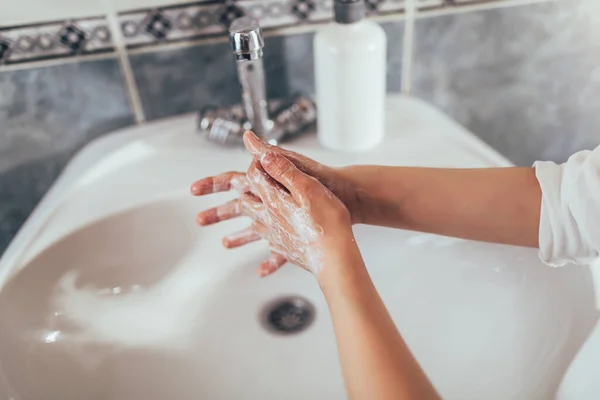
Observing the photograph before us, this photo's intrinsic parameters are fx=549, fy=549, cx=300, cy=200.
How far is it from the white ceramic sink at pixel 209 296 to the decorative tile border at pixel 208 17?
10cm

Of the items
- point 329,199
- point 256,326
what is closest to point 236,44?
point 329,199

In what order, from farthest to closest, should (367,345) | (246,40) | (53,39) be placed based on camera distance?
(53,39), (246,40), (367,345)

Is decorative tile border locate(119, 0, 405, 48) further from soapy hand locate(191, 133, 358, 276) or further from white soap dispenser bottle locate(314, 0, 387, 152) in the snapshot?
soapy hand locate(191, 133, 358, 276)

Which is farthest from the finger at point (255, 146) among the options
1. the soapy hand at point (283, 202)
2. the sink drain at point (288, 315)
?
the sink drain at point (288, 315)

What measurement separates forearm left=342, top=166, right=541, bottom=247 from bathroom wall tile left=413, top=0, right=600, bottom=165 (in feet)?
0.70

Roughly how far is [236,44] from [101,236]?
8.8 inches

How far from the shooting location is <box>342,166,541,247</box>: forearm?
44 centimetres

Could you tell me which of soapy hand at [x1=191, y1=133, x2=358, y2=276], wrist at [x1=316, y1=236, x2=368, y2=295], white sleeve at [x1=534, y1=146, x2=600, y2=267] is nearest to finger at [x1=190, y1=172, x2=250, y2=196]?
soapy hand at [x1=191, y1=133, x2=358, y2=276]

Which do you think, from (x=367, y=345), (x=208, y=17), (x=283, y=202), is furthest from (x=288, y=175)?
(x=208, y=17)

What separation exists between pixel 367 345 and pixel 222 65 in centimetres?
37

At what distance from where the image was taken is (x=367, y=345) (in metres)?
0.33

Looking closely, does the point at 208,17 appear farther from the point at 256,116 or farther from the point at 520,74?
the point at 520,74

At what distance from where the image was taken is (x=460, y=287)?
1.72 ft

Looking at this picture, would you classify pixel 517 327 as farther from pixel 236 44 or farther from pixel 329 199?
pixel 236 44
